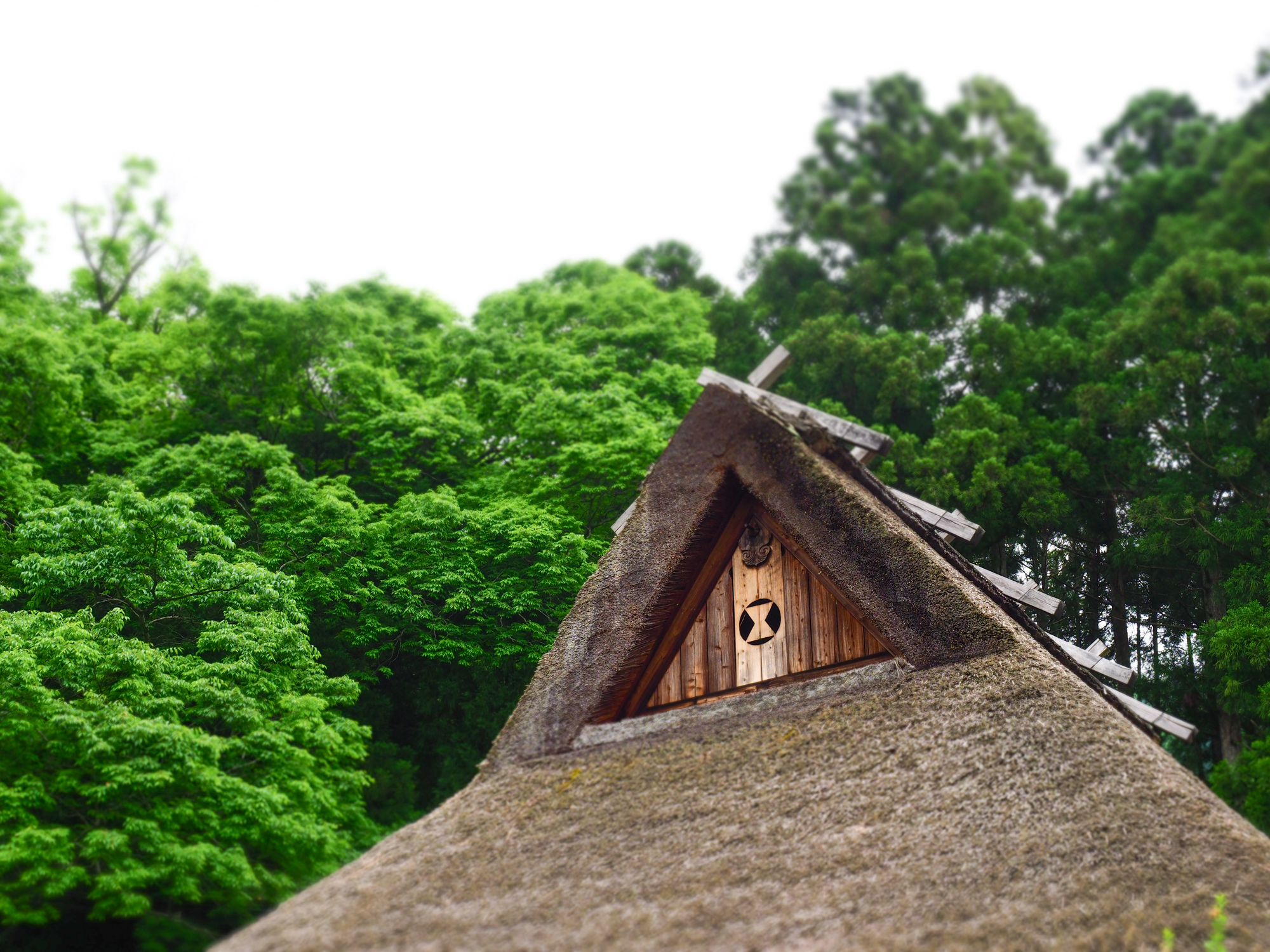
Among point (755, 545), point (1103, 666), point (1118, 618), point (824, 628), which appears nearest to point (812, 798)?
point (824, 628)

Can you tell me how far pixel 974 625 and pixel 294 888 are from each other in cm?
673

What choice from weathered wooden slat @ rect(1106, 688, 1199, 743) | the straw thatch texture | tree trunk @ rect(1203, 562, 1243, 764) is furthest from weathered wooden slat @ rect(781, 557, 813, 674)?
tree trunk @ rect(1203, 562, 1243, 764)

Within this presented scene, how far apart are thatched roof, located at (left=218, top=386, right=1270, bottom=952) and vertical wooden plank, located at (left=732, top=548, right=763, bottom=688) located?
1.03ft

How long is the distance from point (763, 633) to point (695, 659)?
0.48 metres

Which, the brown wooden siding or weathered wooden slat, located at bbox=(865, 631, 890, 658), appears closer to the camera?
weathered wooden slat, located at bbox=(865, 631, 890, 658)

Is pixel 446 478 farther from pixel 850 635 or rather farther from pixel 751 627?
pixel 850 635

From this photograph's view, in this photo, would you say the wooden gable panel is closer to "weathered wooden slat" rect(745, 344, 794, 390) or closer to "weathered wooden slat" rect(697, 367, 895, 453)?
"weathered wooden slat" rect(697, 367, 895, 453)

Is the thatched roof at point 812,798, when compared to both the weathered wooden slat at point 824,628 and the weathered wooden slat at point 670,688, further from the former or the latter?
the weathered wooden slat at point 824,628

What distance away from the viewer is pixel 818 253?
88.1 ft

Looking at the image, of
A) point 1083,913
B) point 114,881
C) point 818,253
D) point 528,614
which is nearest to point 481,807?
point 1083,913

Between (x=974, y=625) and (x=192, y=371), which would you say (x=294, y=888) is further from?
(x=192, y=371)

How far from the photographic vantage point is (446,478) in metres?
18.3

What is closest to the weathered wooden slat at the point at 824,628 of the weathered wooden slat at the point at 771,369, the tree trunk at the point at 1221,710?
the weathered wooden slat at the point at 771,369

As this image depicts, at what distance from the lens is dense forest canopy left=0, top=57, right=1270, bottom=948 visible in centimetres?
882
